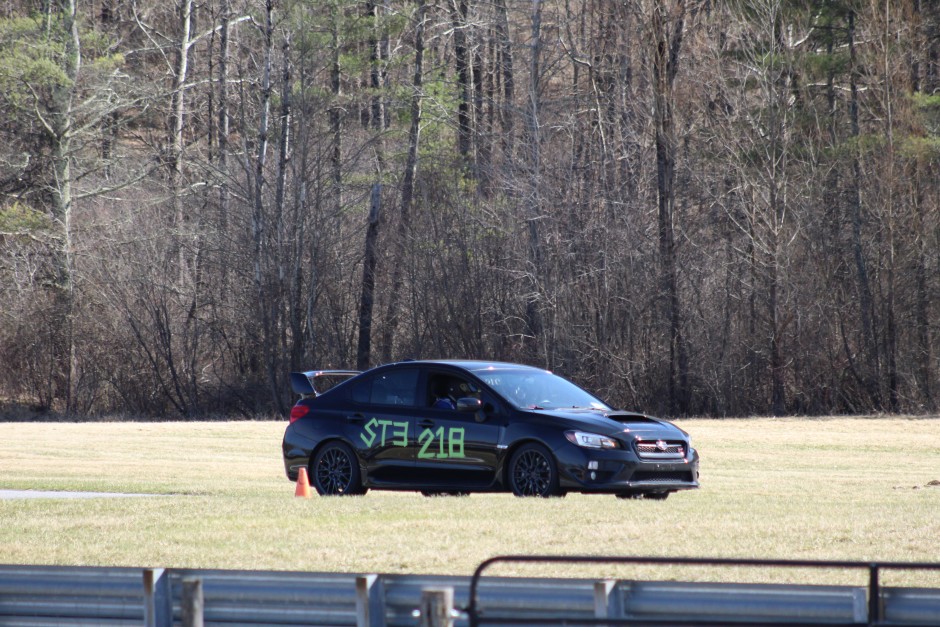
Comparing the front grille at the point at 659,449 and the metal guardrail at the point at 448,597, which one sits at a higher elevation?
the front grille at the point at 659,449

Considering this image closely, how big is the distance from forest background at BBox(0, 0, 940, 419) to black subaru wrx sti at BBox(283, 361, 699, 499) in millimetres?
24329

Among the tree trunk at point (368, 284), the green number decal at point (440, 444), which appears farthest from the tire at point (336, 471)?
the tree trunk at point (368, 284)

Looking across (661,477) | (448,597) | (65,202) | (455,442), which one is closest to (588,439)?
(661,477)

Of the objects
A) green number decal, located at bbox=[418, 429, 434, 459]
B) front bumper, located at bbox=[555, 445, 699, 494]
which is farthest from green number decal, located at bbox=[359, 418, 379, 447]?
front bumper, located at bbox=[555, 445, 699, 494]

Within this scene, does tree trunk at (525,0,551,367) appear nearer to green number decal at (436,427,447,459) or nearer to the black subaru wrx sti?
the black subaru wrx sti

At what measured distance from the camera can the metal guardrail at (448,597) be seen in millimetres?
5871

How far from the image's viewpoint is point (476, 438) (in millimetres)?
14039

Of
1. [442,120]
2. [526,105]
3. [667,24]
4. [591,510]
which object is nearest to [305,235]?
[442,120]

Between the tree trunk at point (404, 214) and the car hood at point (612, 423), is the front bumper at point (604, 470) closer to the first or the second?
the car hood at point (612, 423)

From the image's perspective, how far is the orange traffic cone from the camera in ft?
47.6

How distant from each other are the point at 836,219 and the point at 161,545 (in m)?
32.4

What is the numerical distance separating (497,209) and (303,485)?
2886 cm

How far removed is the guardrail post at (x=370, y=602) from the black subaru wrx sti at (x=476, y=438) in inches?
283

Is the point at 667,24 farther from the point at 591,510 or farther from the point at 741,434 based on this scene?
the point at 591,510
